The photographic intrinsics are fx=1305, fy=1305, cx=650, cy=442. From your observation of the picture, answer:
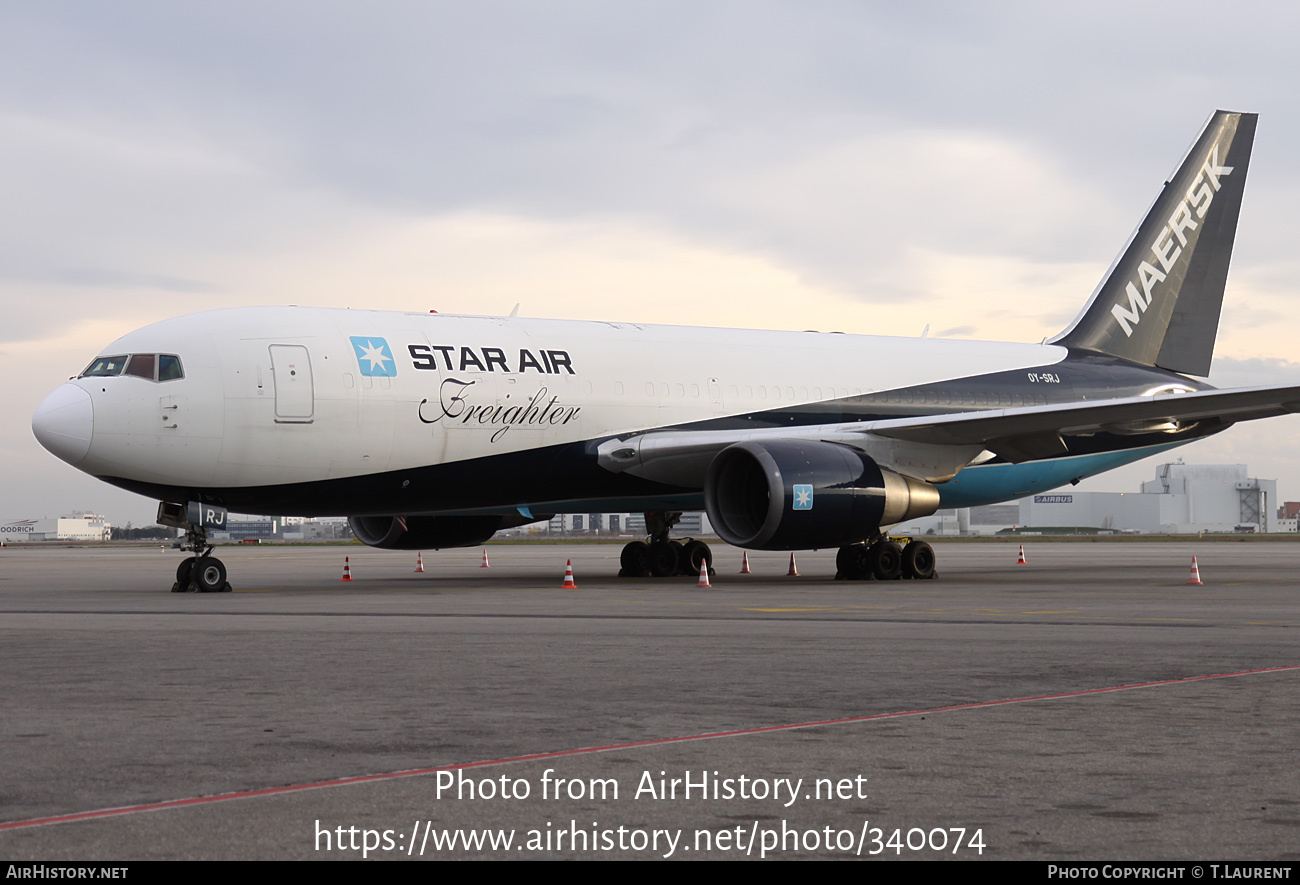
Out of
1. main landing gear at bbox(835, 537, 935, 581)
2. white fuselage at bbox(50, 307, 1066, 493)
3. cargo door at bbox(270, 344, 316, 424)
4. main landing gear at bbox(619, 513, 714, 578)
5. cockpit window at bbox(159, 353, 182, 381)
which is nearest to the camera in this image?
white fuselage at bbox(50, 307, 1066, 493)

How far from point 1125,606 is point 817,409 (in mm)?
8477

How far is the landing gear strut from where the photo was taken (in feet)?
57.9

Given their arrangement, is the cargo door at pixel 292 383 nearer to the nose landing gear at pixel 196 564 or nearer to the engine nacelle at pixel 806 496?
the nose landing gear at pixel 196 564

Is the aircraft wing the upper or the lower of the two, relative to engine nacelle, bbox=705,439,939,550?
upper

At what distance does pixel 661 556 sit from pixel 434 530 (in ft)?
13.4

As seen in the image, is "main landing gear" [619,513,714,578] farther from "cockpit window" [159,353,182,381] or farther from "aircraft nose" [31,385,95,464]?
"aircraft nose" [31,385,95,464]

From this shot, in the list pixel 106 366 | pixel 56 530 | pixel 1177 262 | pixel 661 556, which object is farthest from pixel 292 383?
pixel 56 530

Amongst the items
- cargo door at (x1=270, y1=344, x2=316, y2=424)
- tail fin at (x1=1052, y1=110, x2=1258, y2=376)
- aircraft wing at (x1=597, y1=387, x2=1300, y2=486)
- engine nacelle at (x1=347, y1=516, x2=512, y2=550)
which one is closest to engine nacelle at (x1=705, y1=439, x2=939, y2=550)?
aircraft wing at (x1=597, y1=387, x2=1300, y2=486)

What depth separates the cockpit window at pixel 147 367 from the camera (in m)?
17.2

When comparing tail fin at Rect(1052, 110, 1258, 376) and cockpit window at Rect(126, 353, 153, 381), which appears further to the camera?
tail fin at Rect(1052, 110, 1258, 376)

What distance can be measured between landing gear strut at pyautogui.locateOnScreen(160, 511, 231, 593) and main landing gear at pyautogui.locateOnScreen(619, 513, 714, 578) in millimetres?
7826

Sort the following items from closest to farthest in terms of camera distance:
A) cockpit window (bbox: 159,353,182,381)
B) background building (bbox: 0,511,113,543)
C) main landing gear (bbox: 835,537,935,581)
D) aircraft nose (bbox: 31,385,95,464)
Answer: aircraft nose (bbox: 31,385,95,464)
cockpit window (bbox: 159,353,182,381)
main landing gear (bbox: 835,537,935,581)
background building (bbox: 0,511,113,543)

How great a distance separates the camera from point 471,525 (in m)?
22.7

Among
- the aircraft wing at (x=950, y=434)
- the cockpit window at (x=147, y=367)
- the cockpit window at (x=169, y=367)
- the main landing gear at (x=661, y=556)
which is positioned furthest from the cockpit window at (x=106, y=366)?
the main landing gear at (x=661, y=556)
